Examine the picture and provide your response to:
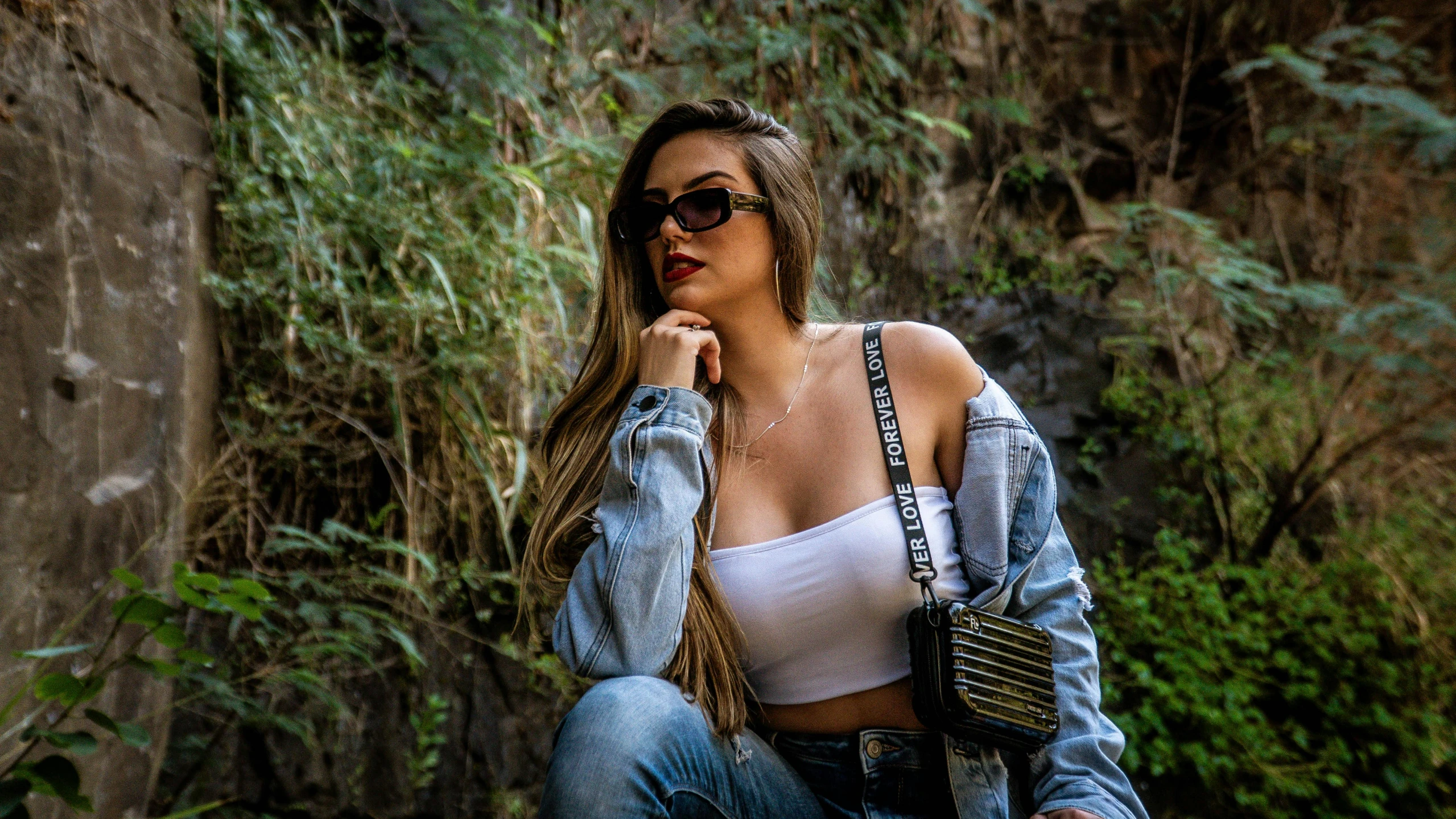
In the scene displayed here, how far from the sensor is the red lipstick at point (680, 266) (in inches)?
71.4

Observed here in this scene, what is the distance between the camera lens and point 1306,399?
4.84m

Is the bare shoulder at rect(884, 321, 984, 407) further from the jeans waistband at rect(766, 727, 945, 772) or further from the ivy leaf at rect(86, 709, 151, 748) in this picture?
the ivy leaf at rect(86, 709, 151, 748)

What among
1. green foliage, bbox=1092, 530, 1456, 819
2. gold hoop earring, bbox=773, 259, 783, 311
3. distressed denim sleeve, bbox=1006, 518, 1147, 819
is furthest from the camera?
green foliage, bbox=1092, 530, 1456, 819

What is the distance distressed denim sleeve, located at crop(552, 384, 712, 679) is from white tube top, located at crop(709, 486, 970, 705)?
139 millimetres

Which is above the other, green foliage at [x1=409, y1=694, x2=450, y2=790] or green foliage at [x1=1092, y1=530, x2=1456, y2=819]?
green foliage at [x1=409, y1=694, x2=450, y2=790]

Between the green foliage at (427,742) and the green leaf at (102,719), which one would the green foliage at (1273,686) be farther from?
the green leaf at (102,719)

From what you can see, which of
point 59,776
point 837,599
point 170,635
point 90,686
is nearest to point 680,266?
point 837,599

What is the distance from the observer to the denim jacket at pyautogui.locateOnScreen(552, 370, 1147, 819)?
4.89ft

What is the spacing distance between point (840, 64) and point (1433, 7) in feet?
13.9

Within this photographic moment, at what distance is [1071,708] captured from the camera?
1.52 meters

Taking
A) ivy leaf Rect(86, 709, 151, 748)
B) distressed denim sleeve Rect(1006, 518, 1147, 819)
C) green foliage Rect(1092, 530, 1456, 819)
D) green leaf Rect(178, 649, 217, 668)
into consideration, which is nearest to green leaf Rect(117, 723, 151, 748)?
ivy leaf Rect(86, 709, 151, 748)

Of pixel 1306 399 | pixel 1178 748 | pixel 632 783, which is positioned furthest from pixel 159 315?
pixel 1306 399

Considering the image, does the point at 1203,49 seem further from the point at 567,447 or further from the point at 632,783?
the point at 632,783

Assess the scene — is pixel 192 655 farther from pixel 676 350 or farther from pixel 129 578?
pixel 676 350
